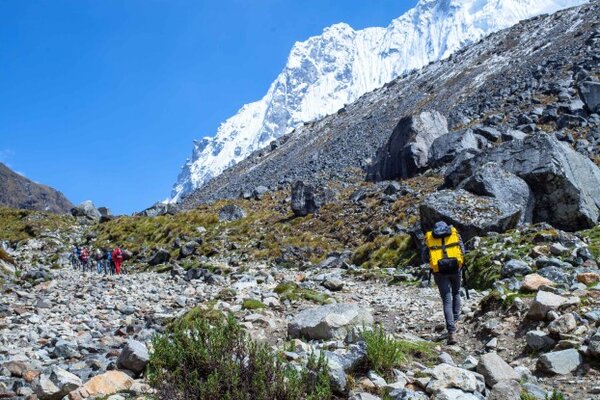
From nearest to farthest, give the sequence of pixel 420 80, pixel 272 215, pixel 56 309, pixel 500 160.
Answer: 1. pixel 56 309
2. pixel 500 160
3. pixel 272 215
4. pixel 420 80

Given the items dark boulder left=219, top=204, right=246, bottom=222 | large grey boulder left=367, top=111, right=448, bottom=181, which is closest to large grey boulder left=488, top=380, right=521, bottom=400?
dark boulder left=219, top=204, right=246, bottom=222

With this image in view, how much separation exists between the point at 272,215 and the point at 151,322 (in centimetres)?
2442

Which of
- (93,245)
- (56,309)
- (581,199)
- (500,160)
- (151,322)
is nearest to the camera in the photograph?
(151,322)

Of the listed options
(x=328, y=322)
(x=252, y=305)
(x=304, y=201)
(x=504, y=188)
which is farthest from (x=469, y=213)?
(x=304, y=201)

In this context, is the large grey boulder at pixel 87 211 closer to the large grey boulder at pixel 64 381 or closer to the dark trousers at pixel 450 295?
the dark trousers at pixel 450 295

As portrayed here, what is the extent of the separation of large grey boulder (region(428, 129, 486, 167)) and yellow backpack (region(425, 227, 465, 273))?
2668cm

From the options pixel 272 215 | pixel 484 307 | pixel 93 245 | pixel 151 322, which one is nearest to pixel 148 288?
pixel 151 322

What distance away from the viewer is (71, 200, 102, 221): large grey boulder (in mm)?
49406

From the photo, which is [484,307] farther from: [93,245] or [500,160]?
[93,245]

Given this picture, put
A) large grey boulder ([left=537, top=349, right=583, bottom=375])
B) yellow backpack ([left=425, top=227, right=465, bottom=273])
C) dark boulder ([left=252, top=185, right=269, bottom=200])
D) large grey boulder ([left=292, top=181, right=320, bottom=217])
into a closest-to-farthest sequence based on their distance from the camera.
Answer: large grey boulder ([left=537, top=349, right=583, bottom=375]) → yellow backpack ([left=425, top=227, right=465, bottom=273]) → large grey boulder ([left=292, top=181, right=320, bottom=217]) → dark boulder ([left=252, top=185, right=269, bottom=200])

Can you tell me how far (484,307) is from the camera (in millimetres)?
9211

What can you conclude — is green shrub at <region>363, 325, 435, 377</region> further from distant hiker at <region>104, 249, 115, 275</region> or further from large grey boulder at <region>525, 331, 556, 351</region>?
distant hiker at <region>104, 249, 115, 275</region>

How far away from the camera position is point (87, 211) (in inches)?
1967

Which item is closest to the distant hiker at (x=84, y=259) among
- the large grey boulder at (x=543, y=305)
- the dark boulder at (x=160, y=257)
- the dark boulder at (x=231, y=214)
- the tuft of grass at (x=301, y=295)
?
the dark boulder at (x=160, y=257)
